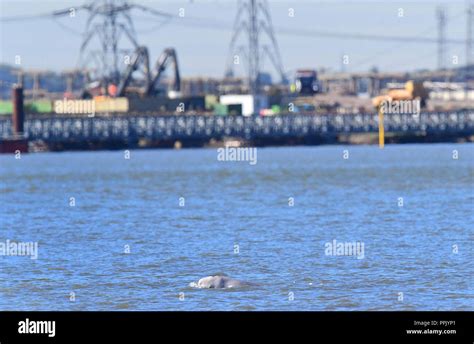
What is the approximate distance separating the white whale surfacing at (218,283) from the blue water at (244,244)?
17.3 inches

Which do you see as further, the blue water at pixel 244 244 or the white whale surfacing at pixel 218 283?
the white whale surfacing at pixel 218 283

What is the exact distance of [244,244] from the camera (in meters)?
57.4

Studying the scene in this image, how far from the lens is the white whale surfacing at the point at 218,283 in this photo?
42562 millimetres

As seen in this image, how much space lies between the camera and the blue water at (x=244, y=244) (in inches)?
1633

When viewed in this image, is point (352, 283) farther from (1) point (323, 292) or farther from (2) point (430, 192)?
(2) point (430, 192)

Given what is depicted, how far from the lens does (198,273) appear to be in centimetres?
4719

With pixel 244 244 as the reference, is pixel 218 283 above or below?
above

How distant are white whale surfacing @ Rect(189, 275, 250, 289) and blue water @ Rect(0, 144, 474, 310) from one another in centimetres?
44

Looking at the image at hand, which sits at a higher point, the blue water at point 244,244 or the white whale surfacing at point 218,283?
the white whale surfacing at point 218,283

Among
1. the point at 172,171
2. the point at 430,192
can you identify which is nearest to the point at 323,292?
the point at 430,192

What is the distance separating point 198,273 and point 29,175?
9602 centimetres

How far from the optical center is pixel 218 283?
42.6 metres

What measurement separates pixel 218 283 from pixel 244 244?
48.5 ft

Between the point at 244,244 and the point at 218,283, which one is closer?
the point at 218,283
